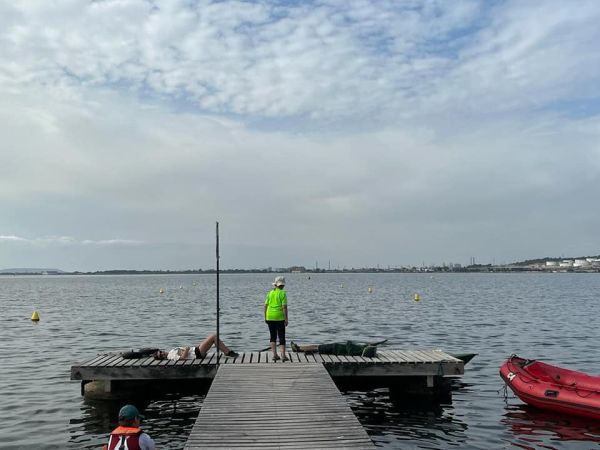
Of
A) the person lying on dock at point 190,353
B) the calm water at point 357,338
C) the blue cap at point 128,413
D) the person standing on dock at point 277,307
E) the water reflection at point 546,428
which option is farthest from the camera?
the person lying on dock at point 190,353

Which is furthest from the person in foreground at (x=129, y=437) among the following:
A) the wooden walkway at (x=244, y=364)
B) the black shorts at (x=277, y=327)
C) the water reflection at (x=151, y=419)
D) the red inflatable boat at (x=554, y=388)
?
the red inflatable boat at (x=554, y=388)

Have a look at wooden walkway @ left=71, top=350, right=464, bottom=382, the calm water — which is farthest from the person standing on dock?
the calm water

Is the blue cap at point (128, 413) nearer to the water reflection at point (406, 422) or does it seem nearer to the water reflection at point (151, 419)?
the water reflection at point (151, 419)

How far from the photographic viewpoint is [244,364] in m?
13.9

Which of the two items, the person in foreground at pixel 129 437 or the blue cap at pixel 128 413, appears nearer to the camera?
the person in foreground at pixel 129 437

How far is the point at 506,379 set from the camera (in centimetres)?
1495

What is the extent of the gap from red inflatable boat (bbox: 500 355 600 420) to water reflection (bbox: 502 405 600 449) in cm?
21

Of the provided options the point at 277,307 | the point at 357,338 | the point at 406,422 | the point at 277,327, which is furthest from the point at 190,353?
the point at 357,338

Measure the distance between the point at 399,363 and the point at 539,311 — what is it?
33.0 m

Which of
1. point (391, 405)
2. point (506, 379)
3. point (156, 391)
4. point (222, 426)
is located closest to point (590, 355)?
point (506, 379)

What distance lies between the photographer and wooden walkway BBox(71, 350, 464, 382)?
13.9 m

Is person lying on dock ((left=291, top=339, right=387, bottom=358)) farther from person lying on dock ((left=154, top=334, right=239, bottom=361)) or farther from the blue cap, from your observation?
the blue cap

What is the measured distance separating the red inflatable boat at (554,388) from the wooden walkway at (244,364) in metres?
1.52

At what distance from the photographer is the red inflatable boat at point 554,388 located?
513 inches
